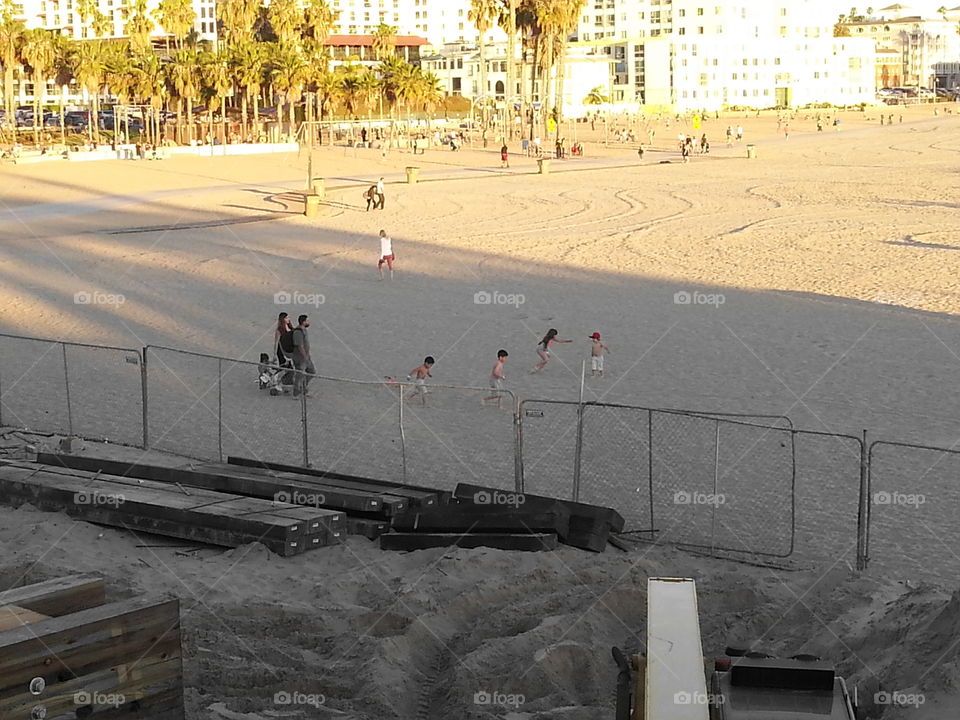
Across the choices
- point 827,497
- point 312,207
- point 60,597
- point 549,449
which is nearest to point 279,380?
point 549,449

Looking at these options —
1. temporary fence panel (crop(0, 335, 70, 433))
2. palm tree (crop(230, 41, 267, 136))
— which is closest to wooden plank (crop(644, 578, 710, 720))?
temporary fence panel (crop(0, 335, 70, 433))

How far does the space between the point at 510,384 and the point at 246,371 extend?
12.2ft

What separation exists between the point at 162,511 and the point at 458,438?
457 centimetres

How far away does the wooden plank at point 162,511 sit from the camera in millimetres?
10430

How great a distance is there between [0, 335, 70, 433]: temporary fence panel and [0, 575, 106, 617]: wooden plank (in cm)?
850

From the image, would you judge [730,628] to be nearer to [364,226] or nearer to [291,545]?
[291,545]

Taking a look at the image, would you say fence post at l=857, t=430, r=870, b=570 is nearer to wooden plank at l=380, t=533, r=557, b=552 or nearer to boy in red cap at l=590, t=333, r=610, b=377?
wooden plank at l=380, t=533, r=557, b=552

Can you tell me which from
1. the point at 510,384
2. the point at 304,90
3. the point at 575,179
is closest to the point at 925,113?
the point at 304,90

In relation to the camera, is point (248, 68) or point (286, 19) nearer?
point (248, 68)

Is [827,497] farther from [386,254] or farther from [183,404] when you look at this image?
[386,254]

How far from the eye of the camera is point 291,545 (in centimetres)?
1030

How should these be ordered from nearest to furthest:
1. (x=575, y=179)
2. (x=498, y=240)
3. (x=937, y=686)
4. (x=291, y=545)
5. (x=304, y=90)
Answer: (x=937, y=686)
(x=291, y=545)
(x=498, y=240)
(x=575, y=179)
(x=304, y=90)

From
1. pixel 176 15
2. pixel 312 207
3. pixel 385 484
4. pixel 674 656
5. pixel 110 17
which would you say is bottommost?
pixel 385 484

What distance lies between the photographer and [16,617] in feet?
21.7
